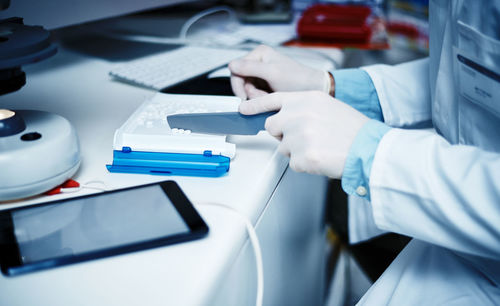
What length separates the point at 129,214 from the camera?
0.33 m

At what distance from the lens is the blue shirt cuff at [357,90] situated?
24.7 inches

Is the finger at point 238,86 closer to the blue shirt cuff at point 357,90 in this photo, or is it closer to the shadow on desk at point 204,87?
the shadow on desk at point 204,87

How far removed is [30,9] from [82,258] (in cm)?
41

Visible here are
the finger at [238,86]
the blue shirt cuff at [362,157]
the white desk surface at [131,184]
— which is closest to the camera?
the white desk surface at [131,184]

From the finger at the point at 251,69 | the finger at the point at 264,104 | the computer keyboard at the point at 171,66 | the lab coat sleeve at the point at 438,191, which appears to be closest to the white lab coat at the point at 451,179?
the lab coat sleeve at the point at 438,191

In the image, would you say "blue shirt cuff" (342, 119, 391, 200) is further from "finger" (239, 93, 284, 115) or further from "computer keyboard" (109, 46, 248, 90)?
"computer keyboard" (109, 46, 248, 90)

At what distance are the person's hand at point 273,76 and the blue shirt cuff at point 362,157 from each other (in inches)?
8.0

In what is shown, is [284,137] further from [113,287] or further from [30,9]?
[30,9]

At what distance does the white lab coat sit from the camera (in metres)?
0.35

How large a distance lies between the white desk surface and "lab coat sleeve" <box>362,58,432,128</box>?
0.25m

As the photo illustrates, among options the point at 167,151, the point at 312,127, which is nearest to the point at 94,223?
the point at 167,151

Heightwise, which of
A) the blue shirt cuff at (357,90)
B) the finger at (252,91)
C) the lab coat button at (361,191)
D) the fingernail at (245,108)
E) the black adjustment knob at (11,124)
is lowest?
the lab coat button at (361,191)

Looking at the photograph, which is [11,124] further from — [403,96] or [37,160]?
[403,96]

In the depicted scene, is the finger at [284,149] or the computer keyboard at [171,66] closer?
the finger at [284,149]
